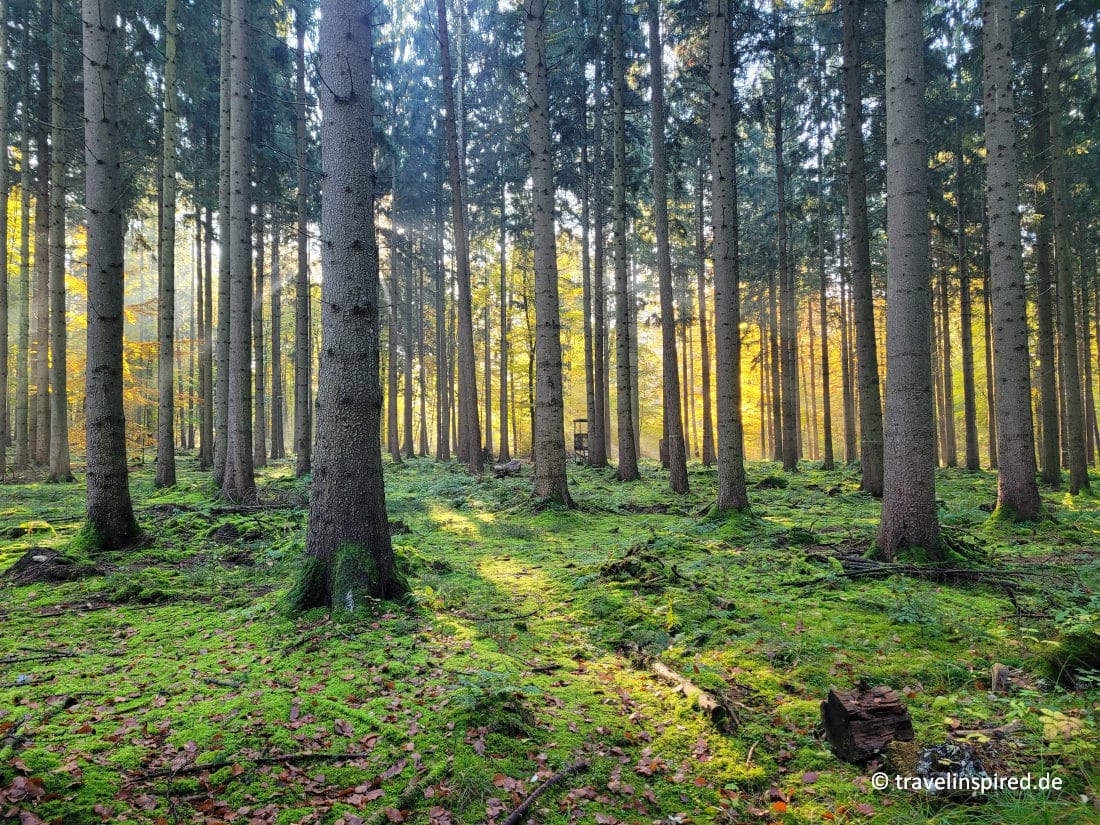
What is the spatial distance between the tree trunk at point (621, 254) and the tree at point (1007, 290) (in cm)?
766

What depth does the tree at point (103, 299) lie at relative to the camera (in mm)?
6668

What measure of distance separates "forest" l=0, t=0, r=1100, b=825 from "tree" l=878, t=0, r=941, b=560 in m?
0.04

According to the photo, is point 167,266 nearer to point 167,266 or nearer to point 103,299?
point 167,266

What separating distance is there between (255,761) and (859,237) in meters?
12.7

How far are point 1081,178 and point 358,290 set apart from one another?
63.4 ft

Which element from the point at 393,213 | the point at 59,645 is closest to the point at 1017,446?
the point at 59,645

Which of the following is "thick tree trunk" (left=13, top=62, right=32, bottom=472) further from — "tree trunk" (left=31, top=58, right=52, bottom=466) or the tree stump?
the tree stump

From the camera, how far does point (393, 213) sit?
22562 mm

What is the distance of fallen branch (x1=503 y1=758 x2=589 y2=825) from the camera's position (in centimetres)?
240

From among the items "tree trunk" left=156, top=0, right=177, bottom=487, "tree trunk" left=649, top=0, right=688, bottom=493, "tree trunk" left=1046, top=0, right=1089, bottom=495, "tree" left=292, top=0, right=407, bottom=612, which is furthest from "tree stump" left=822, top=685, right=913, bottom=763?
"tree trunk" left=156, top=0, right=177, bottom=487

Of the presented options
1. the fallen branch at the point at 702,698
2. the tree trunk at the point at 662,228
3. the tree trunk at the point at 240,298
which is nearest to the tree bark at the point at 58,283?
the tree trunk at the point at 240,298

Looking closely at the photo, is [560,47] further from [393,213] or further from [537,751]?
[537,751]

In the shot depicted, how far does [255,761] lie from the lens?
2.62 metres

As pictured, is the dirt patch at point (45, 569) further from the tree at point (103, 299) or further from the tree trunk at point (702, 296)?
the tree trunk at point (702, 296)
